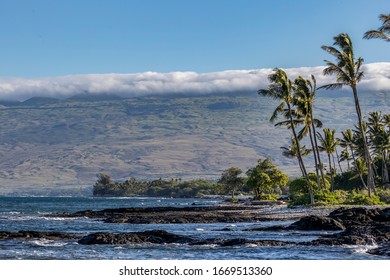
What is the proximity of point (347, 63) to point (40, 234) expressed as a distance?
47580 mm

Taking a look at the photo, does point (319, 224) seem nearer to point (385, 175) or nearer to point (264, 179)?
point (385, 175)

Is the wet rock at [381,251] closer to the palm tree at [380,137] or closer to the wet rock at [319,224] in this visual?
the wet rock at [319,224]

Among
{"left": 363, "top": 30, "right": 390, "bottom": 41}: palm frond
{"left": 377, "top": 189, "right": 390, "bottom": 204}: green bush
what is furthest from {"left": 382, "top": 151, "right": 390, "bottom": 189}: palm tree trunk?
{"left": 363, "top": 30, "right": 390, "bottom": 41}: palm frond

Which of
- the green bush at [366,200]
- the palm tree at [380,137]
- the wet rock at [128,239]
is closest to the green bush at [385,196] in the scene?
the green bush at [366,200]

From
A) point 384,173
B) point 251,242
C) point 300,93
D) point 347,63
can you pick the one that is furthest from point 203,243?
point 384,173

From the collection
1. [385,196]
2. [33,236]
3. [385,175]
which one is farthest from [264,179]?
[33,236]

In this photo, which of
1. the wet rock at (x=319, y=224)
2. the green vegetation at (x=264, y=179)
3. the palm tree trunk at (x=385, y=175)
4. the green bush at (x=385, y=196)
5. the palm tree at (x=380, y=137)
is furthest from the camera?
the green vegetation at (x=264, y=179)

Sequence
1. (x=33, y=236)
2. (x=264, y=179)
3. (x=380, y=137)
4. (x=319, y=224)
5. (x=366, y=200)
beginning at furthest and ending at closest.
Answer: (x=264, y=179) < (x=380, y=137) < (x=366, y=200) < (x=319, y=224) < (x=33, y=236)

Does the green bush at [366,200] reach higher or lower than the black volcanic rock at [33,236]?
lower

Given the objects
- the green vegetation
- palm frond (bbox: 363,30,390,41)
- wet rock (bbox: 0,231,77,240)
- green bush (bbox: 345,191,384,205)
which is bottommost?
the green vegetation

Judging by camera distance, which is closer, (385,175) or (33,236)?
(33,236)

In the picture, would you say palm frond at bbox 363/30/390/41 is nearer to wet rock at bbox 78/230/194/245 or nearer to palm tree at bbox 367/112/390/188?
wet rock at bbox 78/230/194/245
